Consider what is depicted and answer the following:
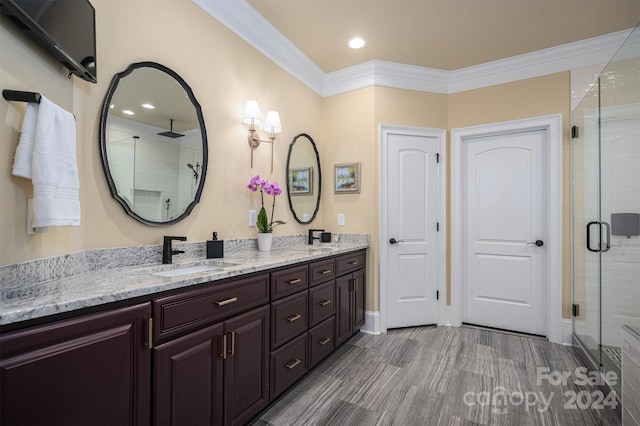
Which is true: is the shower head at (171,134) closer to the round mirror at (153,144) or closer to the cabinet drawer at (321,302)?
the round mirror at (153,144)

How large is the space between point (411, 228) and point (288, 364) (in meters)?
1.99

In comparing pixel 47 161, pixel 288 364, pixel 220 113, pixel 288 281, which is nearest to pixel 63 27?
pixel 47 161

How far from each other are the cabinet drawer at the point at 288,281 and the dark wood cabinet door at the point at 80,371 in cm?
78

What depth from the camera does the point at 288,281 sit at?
196 centimetres

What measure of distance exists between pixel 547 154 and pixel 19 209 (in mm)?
3958

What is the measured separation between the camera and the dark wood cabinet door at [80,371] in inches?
32.5

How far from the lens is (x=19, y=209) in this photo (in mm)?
1101

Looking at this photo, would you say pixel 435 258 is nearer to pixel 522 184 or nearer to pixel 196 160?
pixel 522 184

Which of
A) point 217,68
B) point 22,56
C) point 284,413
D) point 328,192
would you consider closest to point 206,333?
point 284,413

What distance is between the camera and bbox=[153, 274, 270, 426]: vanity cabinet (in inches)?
48.3

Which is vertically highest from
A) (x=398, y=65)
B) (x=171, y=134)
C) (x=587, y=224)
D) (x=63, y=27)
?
(x=398, y=65)

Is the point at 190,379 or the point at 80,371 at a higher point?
the point at 80,371

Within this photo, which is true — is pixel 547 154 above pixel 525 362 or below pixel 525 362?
above

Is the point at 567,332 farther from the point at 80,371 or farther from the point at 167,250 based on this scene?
the point at 80,371
